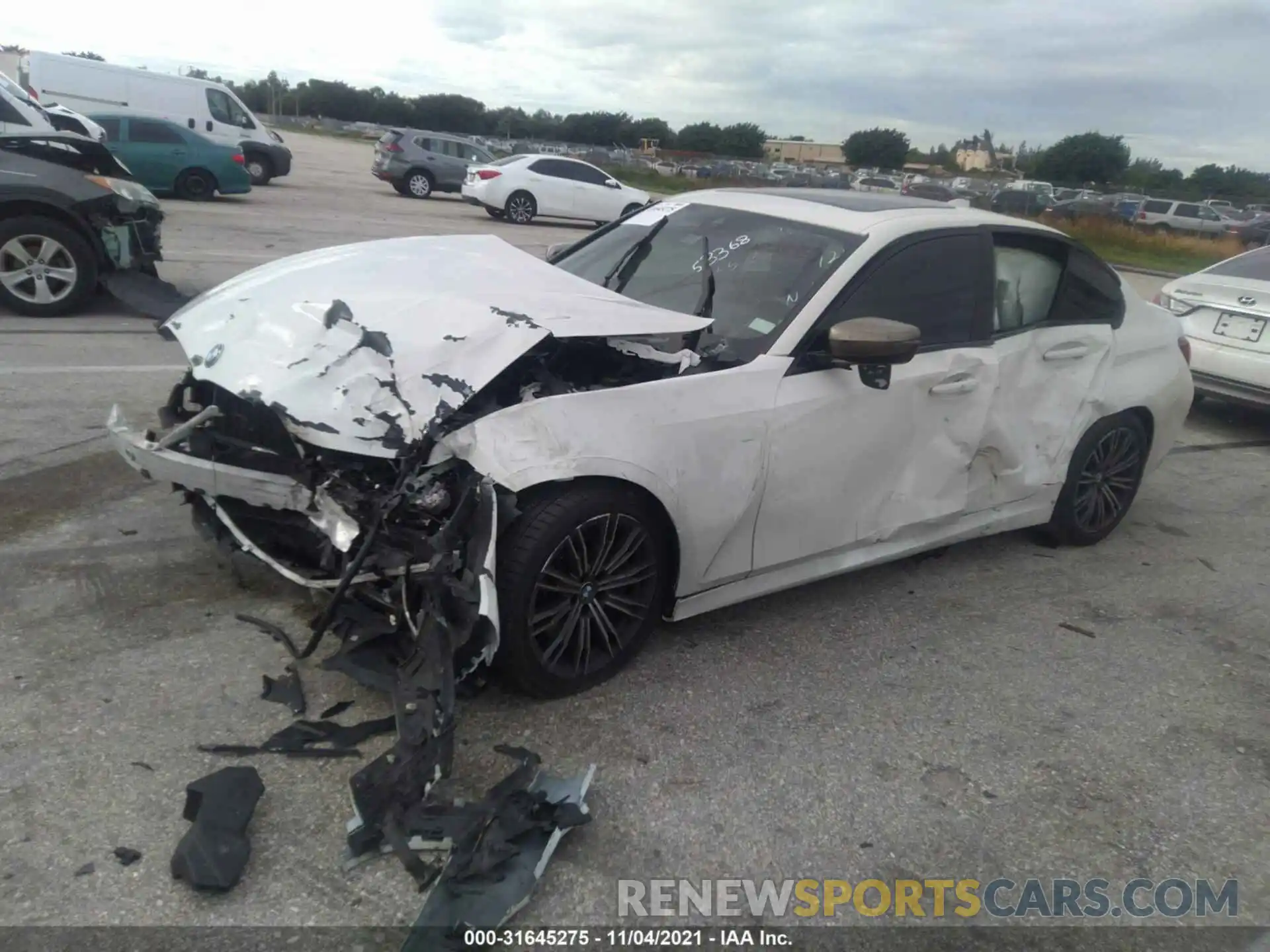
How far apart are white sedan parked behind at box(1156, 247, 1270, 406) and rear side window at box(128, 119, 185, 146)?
15.6 meters

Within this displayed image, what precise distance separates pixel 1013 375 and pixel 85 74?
19050 millimetres

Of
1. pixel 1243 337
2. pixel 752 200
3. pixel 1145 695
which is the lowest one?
pixel 1145 695

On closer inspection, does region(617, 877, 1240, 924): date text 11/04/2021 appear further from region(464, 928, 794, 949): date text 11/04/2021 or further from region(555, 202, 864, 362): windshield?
region(555, 202, 864, 362): windshield

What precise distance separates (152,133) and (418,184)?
7870 mm

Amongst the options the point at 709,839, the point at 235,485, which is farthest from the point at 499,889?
the point at 235,485

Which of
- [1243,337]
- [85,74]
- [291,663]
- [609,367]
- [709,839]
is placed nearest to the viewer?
[709,839]

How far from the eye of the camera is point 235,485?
10.3ft

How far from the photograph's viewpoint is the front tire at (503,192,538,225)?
821 inches

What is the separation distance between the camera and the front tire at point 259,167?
2078 centimetres

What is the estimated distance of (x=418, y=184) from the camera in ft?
78.2

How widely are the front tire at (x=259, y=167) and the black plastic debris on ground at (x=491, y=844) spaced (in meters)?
20.8

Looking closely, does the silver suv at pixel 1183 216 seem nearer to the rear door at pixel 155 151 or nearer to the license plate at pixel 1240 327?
the license plate at pixel 1240 327

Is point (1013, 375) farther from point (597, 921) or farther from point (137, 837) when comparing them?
point (137, 837)

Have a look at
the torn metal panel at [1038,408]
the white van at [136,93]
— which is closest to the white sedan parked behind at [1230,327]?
the torn metal panel at [1038,408]
